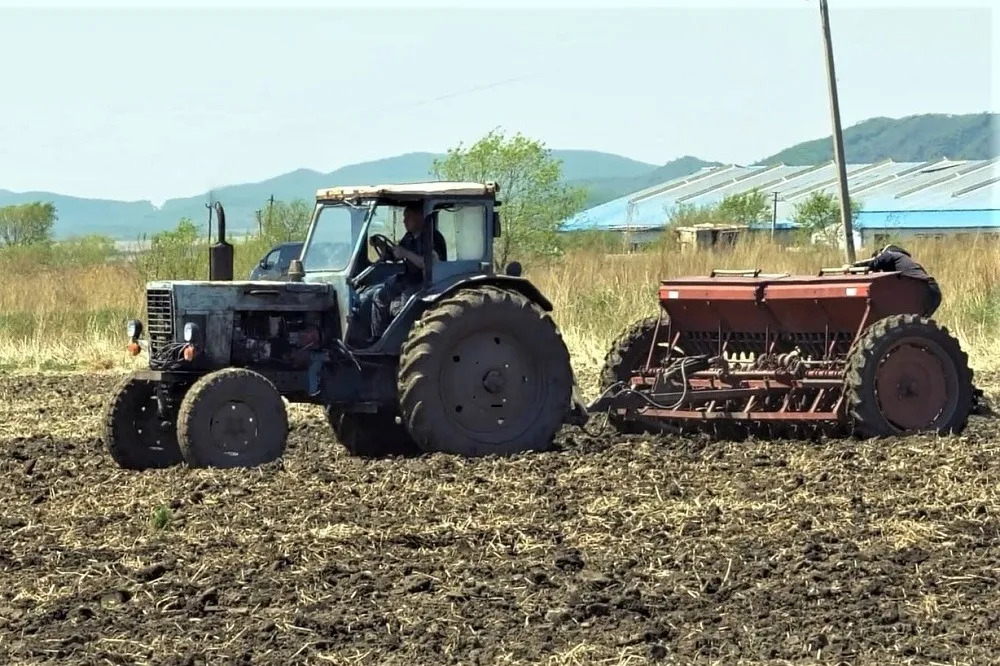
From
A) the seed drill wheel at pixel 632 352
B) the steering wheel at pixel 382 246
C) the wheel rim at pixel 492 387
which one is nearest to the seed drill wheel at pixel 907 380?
the seed drill wheel at pixel 632 352

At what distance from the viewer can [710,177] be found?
97000 millimetres

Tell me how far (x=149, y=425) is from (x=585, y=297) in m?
11.5

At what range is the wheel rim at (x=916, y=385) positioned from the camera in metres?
12.0

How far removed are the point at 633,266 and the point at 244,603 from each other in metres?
18.0

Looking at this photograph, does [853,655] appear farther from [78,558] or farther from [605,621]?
[78,558]

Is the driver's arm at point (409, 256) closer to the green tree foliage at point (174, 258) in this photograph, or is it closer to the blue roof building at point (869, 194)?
the green tree foliage at point (174, 258)

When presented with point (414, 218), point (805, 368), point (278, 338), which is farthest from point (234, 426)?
point (805, 368)

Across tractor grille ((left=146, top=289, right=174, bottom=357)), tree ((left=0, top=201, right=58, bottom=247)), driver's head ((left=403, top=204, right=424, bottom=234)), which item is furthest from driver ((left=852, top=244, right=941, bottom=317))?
tree ((left=0, top=201, right=58, bottom=247))

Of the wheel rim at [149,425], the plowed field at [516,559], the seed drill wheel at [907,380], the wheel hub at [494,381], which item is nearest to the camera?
the plowed field at [516,559]

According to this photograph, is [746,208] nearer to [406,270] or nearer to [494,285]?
[494,285]

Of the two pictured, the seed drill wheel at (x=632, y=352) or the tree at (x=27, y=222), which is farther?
the tree at (x=27, y=222)

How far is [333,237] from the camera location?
11.9 meters

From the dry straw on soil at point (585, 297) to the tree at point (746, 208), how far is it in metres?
31.8

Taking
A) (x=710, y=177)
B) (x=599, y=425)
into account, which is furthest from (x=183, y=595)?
(x=710, y=177)
